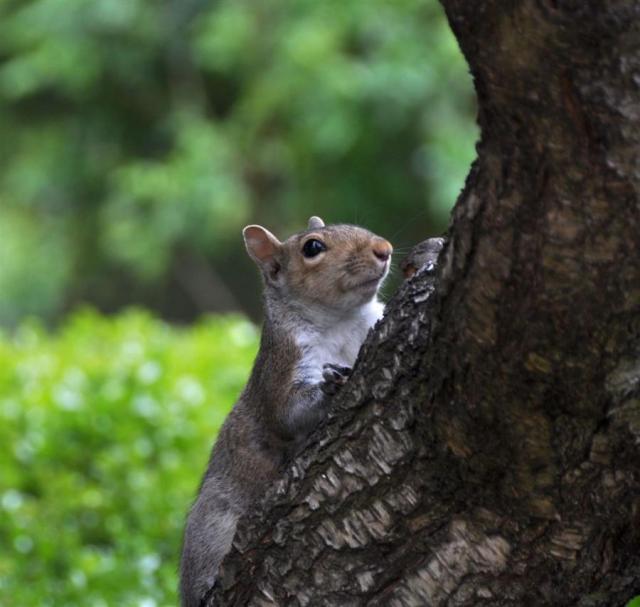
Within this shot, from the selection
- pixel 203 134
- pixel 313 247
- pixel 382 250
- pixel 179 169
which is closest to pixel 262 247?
pixel 313 247

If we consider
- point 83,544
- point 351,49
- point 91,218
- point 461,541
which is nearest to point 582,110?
point 461,541

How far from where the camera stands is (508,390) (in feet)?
7.88

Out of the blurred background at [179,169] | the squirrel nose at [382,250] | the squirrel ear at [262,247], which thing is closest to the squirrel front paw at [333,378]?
the squirrel nose at [382,250]

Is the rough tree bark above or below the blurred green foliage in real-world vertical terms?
below

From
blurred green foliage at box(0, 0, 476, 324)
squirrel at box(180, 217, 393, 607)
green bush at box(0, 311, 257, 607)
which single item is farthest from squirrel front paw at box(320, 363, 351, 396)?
blurred green foliage at box(0, 0, 476, 324)

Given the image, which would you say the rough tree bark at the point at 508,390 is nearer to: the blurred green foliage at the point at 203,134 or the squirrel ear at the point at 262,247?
the squirrel ear at the point at 262,247

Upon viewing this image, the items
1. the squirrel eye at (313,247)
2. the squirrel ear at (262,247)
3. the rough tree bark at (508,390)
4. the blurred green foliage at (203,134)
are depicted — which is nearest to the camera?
the rough tree bark at (508,390)

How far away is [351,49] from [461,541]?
880 cm

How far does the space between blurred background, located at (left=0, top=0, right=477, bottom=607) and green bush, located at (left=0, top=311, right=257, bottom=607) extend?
0.02 m

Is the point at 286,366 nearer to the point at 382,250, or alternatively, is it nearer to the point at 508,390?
the point at 382,250

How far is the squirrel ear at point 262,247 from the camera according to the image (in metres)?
3.96

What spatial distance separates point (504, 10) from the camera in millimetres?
2059

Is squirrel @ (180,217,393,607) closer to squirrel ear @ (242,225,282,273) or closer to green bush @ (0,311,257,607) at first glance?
squirrel ear @ (242,225,282,273)

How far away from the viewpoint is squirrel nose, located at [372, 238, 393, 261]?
3.73m
